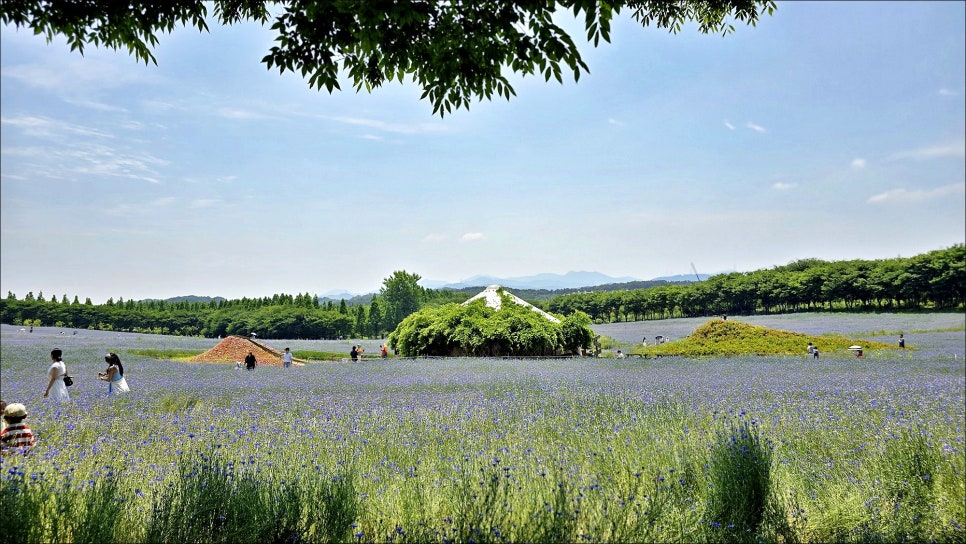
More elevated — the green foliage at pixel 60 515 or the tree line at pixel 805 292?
the tree line at pixel 805 292

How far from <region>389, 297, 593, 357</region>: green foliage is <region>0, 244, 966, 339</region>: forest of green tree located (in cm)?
1198

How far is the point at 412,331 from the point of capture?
82.9 feet

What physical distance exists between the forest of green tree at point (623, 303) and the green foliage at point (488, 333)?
39.3 feet

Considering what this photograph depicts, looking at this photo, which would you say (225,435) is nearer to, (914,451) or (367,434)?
(367,434)

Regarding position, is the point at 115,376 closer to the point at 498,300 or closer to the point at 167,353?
the point at 498,300

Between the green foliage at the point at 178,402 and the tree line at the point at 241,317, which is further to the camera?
the tree line at the point at 241,317

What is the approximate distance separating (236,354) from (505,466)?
24.5 meters

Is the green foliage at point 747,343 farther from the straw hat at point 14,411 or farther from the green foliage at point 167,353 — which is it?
the green foliage at point 167,353

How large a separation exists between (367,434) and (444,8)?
4.31m

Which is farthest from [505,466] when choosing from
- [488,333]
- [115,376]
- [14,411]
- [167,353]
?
[167,353]

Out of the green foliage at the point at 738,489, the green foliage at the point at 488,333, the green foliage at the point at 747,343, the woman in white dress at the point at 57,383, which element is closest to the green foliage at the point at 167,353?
the green foliage at the point at 488,333

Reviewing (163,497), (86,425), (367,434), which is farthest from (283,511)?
(86,425)

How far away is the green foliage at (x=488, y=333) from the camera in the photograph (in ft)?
76.9

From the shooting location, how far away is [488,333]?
23.3 metres
